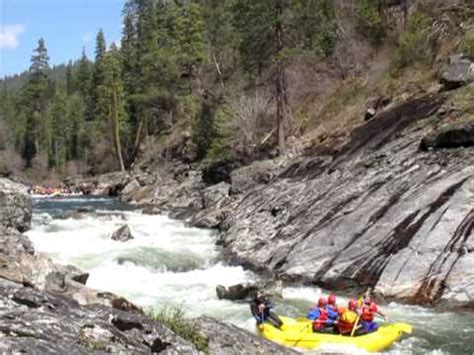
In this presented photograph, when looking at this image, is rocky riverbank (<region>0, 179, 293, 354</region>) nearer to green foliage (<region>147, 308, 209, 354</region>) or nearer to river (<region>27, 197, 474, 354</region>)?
green foliage (<region>147, 308, 209, 354</region>)

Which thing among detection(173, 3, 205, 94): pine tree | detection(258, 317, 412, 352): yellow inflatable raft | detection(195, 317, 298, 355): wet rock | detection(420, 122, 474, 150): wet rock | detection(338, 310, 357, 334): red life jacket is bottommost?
detection(258, 317, 412, 352): yellow inflatable raft

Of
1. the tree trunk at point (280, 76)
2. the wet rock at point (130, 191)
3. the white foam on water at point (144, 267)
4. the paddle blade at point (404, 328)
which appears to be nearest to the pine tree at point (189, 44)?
the wet rock at point (130, 191)

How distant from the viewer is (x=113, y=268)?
1703 centimetres

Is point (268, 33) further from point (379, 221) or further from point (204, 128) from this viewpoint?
point (379, 221)

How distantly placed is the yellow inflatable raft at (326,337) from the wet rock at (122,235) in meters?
10.8

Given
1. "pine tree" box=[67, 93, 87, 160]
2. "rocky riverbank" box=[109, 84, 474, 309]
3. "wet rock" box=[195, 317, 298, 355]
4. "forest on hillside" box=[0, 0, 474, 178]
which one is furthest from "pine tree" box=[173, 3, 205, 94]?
"wet rock" box=[195, 317, 298, 355]

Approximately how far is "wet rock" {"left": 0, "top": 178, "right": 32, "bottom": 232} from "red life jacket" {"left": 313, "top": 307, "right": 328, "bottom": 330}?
37.3ft

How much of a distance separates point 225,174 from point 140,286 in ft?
55.0

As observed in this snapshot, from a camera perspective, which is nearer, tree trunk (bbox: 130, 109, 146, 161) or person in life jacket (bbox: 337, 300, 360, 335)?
person in life jacket (bbox: 337, 300, 360, 335)

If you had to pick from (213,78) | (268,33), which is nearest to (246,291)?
(268,33)

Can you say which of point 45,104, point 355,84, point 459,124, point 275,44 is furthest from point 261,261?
point 45,104

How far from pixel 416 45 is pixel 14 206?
16.0 metres

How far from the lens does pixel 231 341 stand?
24.8 ft

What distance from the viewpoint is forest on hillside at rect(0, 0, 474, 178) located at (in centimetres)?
2798
